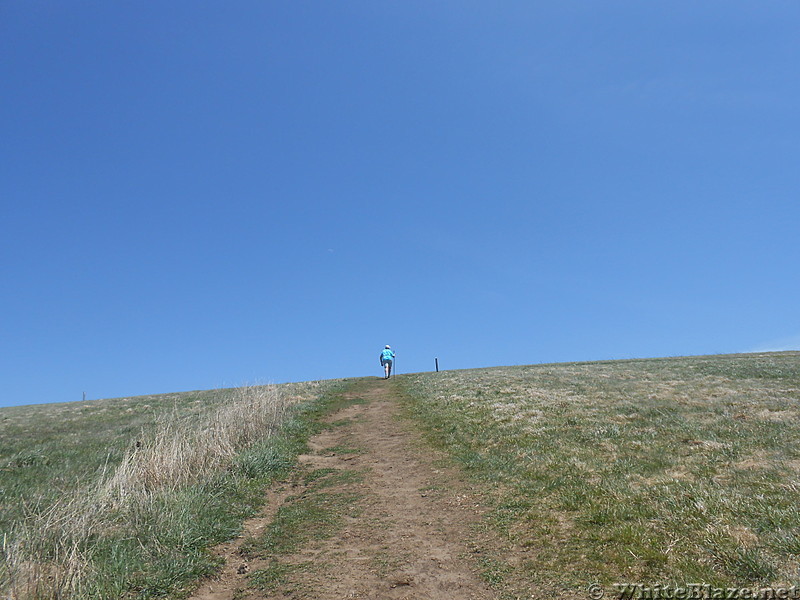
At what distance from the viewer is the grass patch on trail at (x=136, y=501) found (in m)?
6.38

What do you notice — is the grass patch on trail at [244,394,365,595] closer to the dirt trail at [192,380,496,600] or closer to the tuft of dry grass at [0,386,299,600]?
the dirt trail at [192,380,496,600]

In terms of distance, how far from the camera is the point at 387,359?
37844mm

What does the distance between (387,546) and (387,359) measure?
30389 mm

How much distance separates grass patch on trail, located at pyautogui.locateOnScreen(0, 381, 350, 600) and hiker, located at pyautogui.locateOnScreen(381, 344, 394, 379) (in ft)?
57.0

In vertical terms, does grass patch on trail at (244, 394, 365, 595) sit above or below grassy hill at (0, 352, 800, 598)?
below

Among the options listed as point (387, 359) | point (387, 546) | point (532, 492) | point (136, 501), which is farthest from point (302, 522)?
point (387, 359)

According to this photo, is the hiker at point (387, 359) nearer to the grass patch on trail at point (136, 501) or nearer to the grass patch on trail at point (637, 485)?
the grass patch on trail at point (136, 501)

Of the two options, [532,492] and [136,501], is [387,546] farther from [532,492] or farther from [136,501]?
[136,501]

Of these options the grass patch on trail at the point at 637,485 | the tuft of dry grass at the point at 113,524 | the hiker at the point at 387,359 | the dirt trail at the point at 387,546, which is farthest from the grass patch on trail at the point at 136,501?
the hiker at the point at 387,359

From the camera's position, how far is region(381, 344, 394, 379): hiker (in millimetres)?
37938

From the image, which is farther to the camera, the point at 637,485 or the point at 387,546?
the point at 637,485

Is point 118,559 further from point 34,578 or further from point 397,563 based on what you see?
point 397,563

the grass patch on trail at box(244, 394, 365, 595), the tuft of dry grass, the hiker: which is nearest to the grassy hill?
the tuft of dry grass

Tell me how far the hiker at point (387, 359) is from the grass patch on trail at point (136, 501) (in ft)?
57.0
